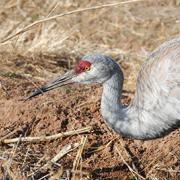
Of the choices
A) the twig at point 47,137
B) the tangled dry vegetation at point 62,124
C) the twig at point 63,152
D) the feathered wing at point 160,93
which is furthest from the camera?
the twig at point 47,137

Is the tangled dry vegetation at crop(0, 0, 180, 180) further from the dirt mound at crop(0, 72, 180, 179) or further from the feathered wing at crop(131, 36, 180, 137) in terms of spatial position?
the feathered wing at crop(131, 36, 180, 137)

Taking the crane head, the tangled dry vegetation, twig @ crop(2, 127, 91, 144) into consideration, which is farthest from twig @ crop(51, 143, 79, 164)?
the crane head

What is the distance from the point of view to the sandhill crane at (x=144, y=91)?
6.14 metres

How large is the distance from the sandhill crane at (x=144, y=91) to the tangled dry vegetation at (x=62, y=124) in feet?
1.37

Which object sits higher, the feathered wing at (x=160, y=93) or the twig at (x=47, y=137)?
the feathered wing at (x=160, y=93)

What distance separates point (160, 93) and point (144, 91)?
178mm

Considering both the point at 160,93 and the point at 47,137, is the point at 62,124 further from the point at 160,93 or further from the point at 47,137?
the point at 160,93

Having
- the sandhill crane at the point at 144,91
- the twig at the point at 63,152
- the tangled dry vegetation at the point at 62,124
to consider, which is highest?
the sandhill crane at the point at 144,91

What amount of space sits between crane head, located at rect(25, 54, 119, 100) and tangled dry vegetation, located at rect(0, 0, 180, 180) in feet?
1.77

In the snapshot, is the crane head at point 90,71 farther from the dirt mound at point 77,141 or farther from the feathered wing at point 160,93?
the dirt mound at point 77,141

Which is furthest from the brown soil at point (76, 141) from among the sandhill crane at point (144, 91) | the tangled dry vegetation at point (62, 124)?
the sandhill crane at point (144, 91)

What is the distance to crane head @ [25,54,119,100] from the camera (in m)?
6.36

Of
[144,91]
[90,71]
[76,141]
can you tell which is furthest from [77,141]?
[144,91]

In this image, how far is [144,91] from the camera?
628cm
